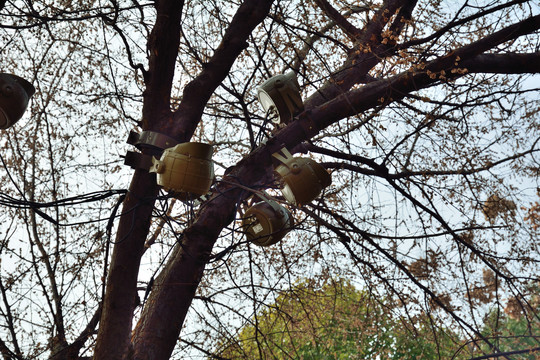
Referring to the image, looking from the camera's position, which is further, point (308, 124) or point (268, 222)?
point (308, 124)

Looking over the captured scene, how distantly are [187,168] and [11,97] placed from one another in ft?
3.81

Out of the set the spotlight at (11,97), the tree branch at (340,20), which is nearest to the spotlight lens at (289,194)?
the spotlight at (11,97)

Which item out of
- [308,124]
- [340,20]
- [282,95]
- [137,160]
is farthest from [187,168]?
[340,20]

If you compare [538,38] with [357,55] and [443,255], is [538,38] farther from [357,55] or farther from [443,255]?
[443,255]

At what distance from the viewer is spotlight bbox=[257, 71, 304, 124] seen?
9.36 ft

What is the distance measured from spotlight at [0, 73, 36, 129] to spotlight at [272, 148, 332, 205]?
1570 millimetres

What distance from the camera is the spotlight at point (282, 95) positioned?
2.85 m

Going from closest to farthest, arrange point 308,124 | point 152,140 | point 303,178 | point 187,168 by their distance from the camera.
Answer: point 187,168, point 303,178, point 152,140, point 308,124

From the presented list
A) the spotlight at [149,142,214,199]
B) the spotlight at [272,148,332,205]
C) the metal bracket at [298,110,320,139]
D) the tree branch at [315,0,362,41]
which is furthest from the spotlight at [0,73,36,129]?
the tree branch at [315,0,362,41]

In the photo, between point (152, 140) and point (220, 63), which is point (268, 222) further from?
point (220, 63)

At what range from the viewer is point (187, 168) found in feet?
7.64

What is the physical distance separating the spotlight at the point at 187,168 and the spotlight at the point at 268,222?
89cm

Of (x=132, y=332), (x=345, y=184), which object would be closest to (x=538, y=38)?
(x=345, y=184)

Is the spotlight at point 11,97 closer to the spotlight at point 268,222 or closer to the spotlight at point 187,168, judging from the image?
the spotlight at point 187,168
